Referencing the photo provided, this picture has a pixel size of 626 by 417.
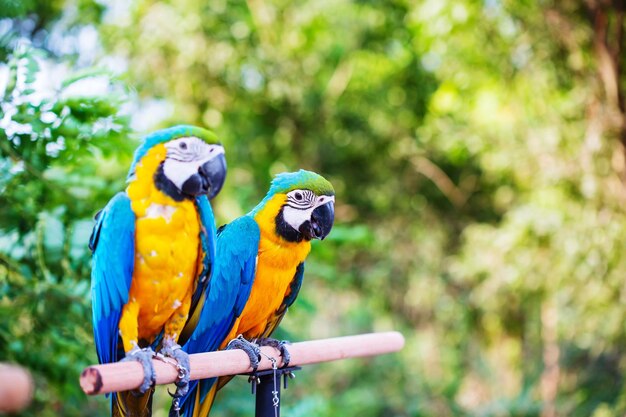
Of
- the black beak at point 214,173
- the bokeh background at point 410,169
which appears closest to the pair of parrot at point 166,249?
the black beak at point 214,173

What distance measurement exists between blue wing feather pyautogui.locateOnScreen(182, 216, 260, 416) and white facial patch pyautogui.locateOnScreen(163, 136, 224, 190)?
1.26 ft

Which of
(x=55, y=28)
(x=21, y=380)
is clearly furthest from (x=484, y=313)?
(x=21, y=380)

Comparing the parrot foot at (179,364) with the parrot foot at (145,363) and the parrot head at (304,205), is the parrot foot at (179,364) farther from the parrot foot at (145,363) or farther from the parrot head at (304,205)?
the parrot head at (304,205)

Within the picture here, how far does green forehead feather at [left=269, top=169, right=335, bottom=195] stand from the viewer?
156cm

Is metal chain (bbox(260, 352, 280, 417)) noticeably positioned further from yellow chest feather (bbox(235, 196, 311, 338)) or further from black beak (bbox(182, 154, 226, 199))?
black beak (bbox(182, 154, 226, 199))

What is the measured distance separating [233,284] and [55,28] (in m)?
2.51

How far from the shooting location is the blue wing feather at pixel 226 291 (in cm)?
163

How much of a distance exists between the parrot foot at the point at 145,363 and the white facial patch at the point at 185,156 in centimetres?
33

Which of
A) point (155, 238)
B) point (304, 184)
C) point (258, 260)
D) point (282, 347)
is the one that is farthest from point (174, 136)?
point (282, 347)

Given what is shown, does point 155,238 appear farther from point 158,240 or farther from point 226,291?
point 226,291

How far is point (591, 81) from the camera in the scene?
12.6 ft

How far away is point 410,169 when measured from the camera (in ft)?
17.6

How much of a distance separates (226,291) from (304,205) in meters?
0.30

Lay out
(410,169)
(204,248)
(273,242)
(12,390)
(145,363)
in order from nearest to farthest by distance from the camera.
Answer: (12,390)
(145,363)
(204,248)
(273,242)
(410,169)
